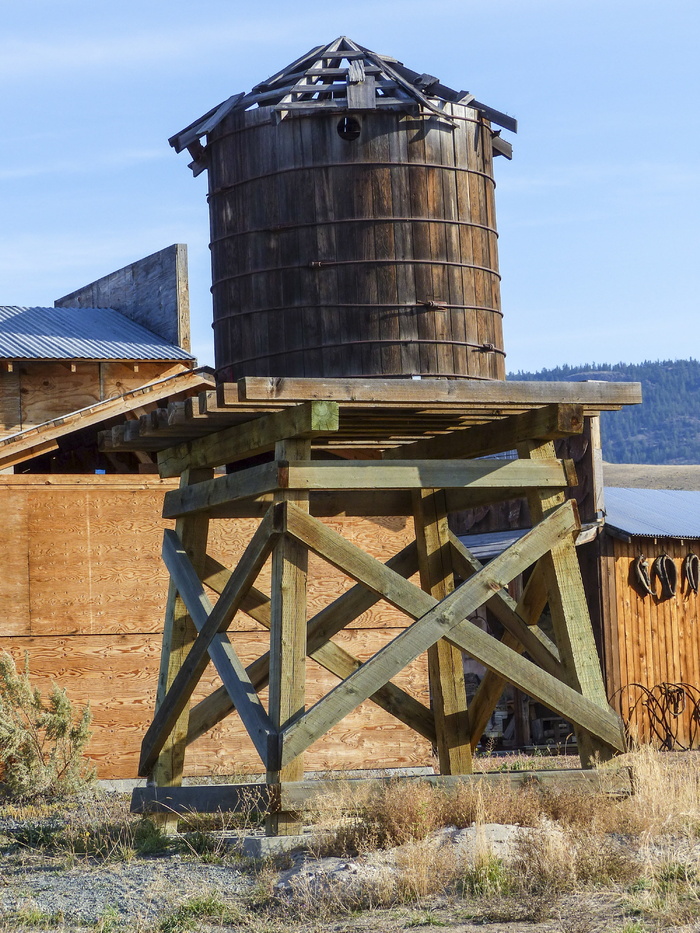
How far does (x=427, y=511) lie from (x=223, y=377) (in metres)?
8.76

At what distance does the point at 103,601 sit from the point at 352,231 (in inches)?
279

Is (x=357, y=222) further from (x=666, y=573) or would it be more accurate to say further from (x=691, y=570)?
(x=691, y=570)

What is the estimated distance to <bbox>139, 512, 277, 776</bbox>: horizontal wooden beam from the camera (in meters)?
9.21

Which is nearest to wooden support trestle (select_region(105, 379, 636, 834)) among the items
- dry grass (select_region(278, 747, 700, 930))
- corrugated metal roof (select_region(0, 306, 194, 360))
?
dry grass (select_region(278, 747, 700, 930))

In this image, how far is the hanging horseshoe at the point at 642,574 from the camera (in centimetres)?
1983

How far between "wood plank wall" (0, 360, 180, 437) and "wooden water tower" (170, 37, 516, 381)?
78.1 inches

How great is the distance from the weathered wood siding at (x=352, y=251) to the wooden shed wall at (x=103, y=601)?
4.55m

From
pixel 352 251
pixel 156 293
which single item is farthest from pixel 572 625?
pixel 156 293

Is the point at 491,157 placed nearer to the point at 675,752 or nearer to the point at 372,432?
the point at 675,752

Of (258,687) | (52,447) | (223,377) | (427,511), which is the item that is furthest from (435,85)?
(258,687)

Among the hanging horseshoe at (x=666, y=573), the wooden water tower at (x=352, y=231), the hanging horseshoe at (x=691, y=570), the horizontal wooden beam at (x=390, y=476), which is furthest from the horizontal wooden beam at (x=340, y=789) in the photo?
the hanging horseshoe at (x=691, y=570)

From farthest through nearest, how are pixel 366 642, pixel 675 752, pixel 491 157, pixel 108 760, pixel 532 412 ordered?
pixel 491 157 → pixel 675 752 → pixel 366 642 → pixel 108 760 → pixel 532 412

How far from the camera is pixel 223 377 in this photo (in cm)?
1948

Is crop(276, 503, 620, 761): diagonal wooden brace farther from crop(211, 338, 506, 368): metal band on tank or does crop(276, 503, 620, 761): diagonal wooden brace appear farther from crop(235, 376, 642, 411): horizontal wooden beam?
crop(211, 338, 506, 368): metal band on tank
